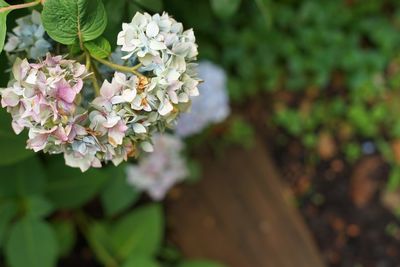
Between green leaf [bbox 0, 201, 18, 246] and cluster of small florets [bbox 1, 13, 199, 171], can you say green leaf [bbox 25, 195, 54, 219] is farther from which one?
cluster of small florets [bbox 1, 13, 199, 171]

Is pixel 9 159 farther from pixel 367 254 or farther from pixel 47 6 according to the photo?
pixel 367 254

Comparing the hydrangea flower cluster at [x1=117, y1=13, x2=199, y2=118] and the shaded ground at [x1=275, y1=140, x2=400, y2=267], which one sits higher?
the hydrangea flower cluster at [x1=117, y1=13, x2=199, y2=118]

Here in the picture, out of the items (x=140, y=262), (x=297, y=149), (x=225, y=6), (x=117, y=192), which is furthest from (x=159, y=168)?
(x=297, y=149)

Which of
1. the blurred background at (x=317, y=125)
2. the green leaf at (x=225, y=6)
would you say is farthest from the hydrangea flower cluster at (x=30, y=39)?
the blurred background at (x=317, y=125)

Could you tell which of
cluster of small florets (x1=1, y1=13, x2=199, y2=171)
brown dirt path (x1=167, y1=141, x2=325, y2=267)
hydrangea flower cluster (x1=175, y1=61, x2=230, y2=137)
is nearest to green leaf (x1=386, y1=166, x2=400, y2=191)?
brown dirt path (x1=167, y1=141, x2=325, y2=267)

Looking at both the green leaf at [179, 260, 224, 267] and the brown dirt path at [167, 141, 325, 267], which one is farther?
the brown dirt path at [167, 141, 325, 267]

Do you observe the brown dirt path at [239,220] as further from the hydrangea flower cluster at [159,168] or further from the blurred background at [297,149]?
the hydrangea flower cluster at [159,168]
